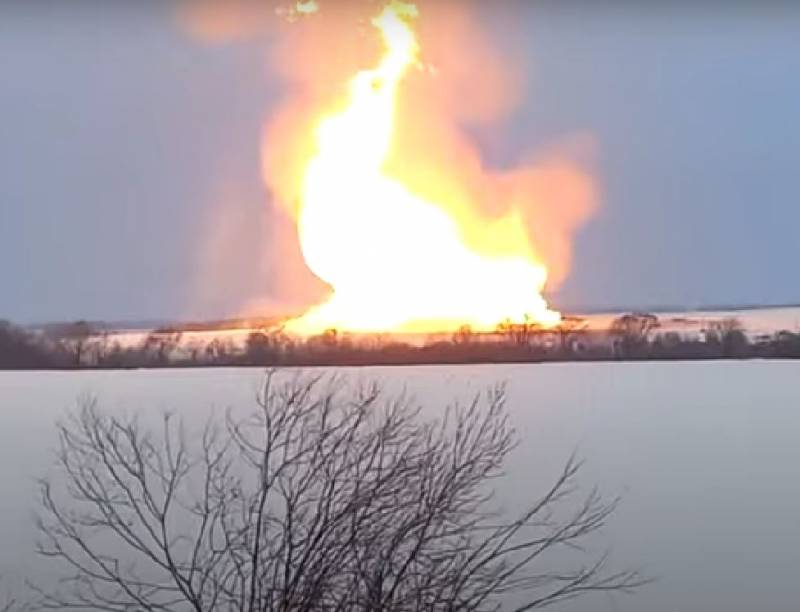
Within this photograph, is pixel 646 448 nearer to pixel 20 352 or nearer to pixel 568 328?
pixel 568 328

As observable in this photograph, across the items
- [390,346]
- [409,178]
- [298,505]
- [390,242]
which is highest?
[409,178]

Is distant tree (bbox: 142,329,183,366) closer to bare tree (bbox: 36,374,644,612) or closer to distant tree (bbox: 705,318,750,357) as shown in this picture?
bare tree (bbox: 36,374,644,612)

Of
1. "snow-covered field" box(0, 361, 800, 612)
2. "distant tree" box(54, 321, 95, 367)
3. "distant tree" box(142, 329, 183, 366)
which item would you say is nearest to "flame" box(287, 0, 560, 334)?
"snow-covered field" box(0, 361, 800, 612)

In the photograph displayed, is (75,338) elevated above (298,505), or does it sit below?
above

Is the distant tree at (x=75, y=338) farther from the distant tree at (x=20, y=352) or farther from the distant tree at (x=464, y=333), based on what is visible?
the distant tree at (x=464, y=333)

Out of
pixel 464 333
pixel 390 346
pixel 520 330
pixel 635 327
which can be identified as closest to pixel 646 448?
pixel 635 327

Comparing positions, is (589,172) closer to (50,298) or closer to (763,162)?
(763,162)

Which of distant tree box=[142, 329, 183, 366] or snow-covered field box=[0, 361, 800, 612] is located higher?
distant tree box=[142, 329, 183, 366]
